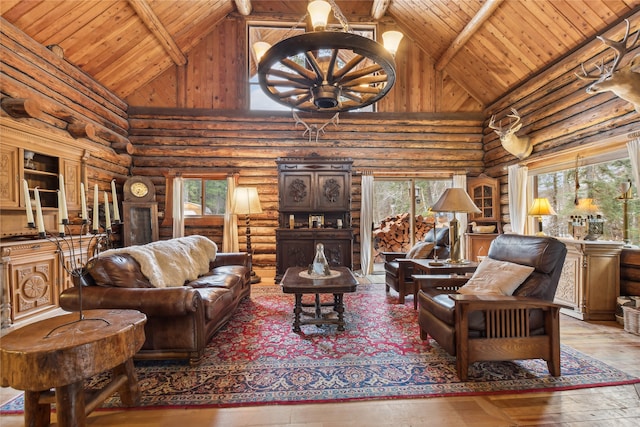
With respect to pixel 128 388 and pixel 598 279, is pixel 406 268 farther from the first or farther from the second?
pixel 128 388

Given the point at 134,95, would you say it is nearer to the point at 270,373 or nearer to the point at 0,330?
the point at 0,330

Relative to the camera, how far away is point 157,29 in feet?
15.8

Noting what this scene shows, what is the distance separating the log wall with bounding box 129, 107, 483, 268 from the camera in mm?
5973

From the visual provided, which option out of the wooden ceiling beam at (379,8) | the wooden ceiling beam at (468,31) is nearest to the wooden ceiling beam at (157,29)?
the wooden ceiling beam at (379,8)

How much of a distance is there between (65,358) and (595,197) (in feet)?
18.9

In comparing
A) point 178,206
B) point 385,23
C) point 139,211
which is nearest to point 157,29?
point 178,206

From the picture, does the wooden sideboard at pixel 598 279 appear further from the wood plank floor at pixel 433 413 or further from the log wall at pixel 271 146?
the log wall at pixel 271 146

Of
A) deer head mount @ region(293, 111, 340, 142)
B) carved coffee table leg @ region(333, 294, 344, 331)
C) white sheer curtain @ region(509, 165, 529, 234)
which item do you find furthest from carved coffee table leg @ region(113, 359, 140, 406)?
white sheer curtain @ region(509, 165, 529, 234)

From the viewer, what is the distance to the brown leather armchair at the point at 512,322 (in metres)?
2.13

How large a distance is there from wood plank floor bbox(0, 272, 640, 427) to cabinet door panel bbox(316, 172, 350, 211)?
3.95 meters

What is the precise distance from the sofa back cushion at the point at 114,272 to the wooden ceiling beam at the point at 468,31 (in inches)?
231

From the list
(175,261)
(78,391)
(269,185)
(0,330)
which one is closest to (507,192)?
(269,185)

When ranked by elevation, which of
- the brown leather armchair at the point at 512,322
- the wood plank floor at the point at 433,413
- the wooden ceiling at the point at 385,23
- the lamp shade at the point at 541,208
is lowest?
the wood plank floor at the point at 433,413

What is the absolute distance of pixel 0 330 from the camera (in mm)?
2963
